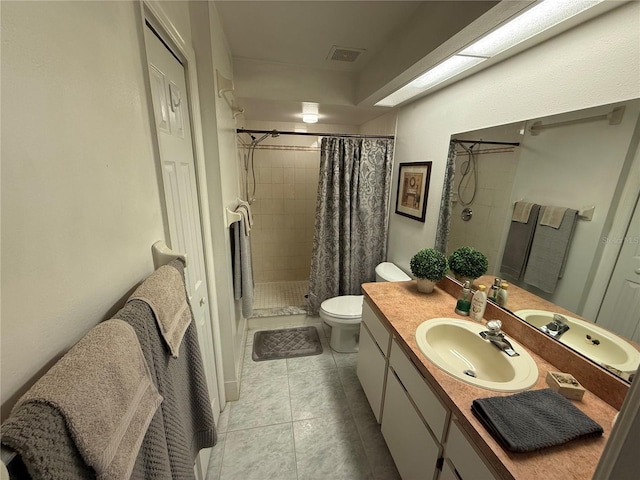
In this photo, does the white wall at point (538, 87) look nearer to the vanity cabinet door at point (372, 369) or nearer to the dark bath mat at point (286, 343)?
the vanity cabinet door at point (372, 369)

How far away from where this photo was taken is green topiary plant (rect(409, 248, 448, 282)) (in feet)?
5.24

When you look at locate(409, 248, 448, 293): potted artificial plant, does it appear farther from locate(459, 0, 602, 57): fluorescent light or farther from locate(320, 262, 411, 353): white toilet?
locate(459, 0, 602, 57): fluorescent light

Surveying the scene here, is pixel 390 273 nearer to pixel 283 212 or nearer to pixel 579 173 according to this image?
pixel 579 173

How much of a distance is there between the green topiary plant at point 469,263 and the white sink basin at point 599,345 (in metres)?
0.35

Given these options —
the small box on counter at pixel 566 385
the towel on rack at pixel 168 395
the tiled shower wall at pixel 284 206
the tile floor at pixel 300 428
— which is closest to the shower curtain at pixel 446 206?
the small box on counter at pixel 566 385

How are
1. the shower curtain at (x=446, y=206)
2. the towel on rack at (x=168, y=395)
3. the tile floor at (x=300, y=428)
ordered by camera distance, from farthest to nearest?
the shower curtain at (x=446, y=206) → the tile floor at (x=300, y=428) → the towel on rack at (x=168, y=395)

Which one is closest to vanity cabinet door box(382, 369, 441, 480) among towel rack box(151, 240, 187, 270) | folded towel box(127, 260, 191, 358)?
folded towel box(127, 260, 191, 358)

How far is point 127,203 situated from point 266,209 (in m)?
2.72

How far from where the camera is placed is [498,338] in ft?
3.84

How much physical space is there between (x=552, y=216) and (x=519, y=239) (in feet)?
0.59

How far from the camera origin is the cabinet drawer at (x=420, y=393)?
3.20 ft

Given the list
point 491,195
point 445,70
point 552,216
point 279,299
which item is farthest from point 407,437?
point 279,299

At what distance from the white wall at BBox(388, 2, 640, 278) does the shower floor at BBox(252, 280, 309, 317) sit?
1.54 metres

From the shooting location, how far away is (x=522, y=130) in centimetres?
123
